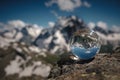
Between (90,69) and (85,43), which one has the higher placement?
(85,43)

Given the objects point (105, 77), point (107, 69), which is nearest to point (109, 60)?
point (107, 69)

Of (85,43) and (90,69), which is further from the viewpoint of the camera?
(85,43)

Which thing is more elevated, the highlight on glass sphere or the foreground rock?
the highlight on glass sphere

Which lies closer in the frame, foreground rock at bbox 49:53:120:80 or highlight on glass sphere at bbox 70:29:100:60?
foreground rock at bbox 49:53:120:80

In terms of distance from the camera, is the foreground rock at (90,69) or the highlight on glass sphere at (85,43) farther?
the highlight on glass sphere at (85,43)

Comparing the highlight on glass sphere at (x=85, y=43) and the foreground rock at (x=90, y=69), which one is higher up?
the highlight on glass sphere at (x=85, y=43)
